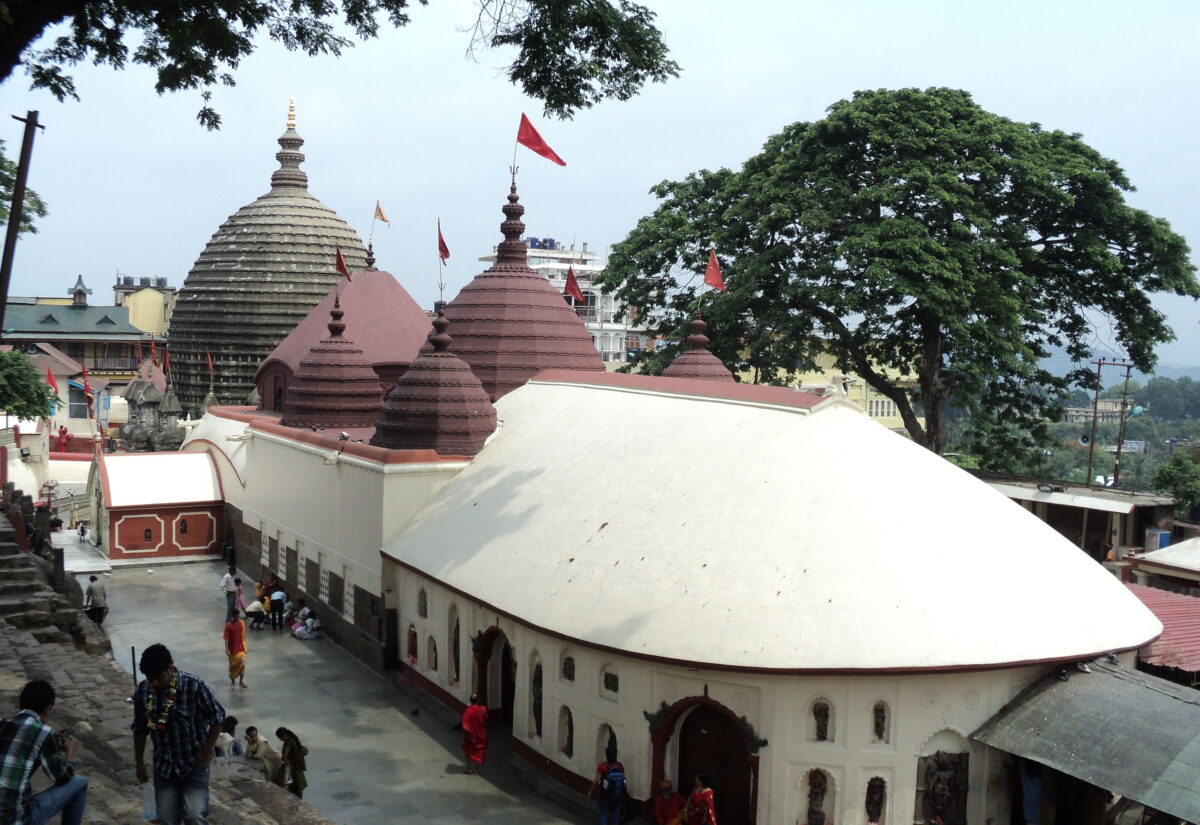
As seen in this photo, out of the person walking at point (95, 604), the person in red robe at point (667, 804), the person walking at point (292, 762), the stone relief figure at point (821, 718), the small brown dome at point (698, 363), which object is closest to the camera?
the stone relief figure at point (821, 718)

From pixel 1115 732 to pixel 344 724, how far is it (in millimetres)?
11766

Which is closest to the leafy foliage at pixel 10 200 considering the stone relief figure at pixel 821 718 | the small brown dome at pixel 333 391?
the small brown dome at pixel 333 391

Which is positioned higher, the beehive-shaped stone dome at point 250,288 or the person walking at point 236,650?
the beehive-shaped stone dome at point 250,288

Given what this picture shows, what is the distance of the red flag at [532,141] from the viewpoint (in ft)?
73.6

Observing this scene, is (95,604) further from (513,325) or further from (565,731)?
(565,731)

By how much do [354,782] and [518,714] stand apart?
252 cm

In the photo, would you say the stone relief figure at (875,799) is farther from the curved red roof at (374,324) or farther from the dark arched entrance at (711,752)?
the curved red roof at (374,324)

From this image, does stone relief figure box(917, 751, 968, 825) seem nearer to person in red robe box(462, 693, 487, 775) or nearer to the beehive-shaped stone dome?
person in red robe box(462, 693, 487, 775)

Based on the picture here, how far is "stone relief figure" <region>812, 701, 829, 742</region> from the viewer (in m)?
13.9

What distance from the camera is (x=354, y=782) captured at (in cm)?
1653

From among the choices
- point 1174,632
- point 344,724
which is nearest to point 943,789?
point 1174,632

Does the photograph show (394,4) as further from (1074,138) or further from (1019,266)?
(1074,138)

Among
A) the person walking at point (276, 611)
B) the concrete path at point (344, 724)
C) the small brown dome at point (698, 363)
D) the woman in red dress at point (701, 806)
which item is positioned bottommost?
the concrete path at point (344, 724)

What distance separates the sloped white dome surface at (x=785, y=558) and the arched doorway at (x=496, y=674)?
942 millimetres
